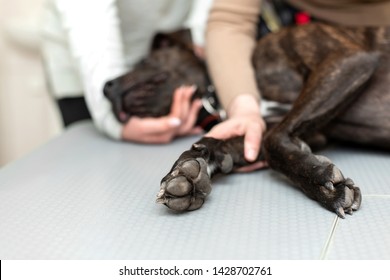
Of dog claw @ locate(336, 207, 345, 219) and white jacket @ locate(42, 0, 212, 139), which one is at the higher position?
white jacket @ locate(42, 0, 212, 139)

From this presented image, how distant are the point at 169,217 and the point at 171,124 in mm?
678

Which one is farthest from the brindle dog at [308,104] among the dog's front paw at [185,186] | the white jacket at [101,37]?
the white jacket at [101,37]

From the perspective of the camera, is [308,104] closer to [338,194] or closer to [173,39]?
[338,194]

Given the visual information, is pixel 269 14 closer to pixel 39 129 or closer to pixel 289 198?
pixel 289 198

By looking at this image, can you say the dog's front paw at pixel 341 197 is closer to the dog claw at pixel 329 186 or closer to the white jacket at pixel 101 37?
the dog claw at pixel 329 186

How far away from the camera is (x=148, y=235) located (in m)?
1.14

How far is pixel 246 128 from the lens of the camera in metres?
1.58

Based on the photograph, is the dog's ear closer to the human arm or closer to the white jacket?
the white jacket

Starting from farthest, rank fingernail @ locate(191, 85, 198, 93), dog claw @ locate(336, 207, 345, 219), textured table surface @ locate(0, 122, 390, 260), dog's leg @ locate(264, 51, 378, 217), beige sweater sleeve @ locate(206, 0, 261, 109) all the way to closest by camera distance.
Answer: fingernail @ locate(191, 85, 198, 93)
beige sweater sleeve @ locate(206, 0, 261, 109)
dog's leg @ locate(264, 51, 378, 217)
dog claw @ locate(336, 207, 345, 219)
textured table surface @ locate(0, 122, 390, 260)

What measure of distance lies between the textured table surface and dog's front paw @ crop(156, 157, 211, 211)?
0.03 m

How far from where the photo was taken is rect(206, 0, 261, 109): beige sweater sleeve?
180 cm

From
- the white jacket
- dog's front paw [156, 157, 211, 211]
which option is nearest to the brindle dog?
dog's front paw [156, 157, 211, 211]

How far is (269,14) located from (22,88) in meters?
1.45
